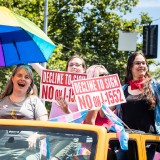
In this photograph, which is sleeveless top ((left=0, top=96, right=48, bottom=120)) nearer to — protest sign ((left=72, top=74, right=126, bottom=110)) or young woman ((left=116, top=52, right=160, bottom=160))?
protest sign ((left=72, top=74, right=126, bottom=110))

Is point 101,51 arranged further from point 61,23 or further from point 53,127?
point 53,127

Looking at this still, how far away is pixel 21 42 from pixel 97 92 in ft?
5.71

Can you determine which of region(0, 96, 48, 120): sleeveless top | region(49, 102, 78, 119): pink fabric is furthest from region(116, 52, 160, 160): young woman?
region(0, 96, 48, 120): sleeveless top

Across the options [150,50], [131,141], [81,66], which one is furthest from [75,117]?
[150,50]

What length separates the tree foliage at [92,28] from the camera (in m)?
29.1

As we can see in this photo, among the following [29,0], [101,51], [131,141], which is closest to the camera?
[131,141]

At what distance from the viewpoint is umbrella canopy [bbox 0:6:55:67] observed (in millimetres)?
5706

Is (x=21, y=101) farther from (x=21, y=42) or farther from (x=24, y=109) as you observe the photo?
(x=21, y=42)

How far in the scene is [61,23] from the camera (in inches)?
1157

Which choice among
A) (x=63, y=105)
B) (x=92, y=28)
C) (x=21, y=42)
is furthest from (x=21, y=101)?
(x=92, y=28)

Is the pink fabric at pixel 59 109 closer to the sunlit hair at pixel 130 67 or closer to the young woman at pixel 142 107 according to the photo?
the young woman at pixel 142 107

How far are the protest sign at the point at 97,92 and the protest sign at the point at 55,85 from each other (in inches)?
20.0

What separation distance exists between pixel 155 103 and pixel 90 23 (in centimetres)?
2643

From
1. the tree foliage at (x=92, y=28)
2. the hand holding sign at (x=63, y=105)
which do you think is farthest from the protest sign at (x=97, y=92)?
the tree foliage at (x=92, y=28)
